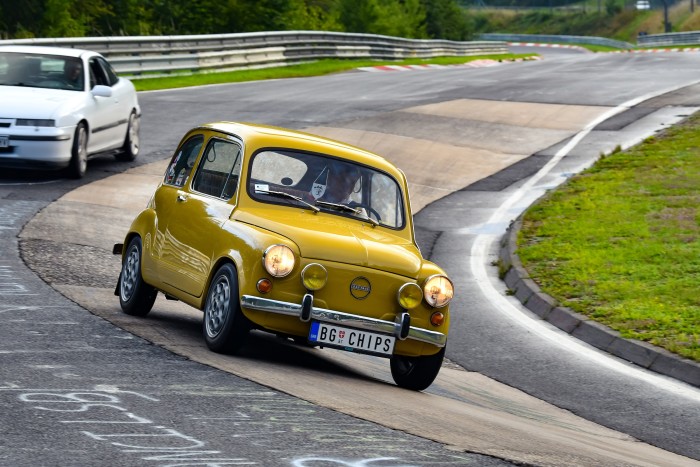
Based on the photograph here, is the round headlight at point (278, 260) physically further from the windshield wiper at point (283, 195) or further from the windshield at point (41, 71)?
the windshield at point (41, 71)

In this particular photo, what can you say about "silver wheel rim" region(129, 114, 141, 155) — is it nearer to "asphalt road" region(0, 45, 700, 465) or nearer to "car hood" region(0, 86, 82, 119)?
"asphalt road" region(0, 45, 700, 465)

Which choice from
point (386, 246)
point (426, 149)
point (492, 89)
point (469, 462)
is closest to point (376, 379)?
point (386, 246)

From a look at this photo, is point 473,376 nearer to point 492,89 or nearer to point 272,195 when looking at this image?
point 272,195

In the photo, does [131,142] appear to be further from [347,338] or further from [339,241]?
[347,338]

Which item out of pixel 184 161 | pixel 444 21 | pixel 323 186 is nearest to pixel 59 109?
pixel 184 161

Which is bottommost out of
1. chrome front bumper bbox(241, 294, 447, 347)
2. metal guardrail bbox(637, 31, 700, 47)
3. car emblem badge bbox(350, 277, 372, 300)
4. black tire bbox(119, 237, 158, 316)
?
metal guardrail bbox(637, 31, 700, 47)

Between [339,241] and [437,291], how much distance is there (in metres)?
0.75

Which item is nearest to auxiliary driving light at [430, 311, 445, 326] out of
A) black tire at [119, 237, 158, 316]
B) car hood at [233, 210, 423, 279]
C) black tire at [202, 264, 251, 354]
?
car hood at [233, 210, 423, 279]

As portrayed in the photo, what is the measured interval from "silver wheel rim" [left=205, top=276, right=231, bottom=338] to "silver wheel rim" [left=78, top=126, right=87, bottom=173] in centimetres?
919

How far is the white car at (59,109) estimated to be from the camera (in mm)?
16812

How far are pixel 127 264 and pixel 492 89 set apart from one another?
73.1ft

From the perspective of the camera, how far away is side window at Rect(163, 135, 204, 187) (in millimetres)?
10258

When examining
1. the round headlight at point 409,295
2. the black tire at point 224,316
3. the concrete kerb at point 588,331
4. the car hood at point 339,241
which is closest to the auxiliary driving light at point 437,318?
the round headlight at point 409,295

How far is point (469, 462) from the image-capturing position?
614 centimetres
